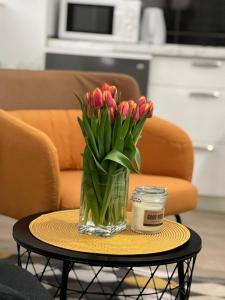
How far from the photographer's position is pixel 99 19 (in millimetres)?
4500

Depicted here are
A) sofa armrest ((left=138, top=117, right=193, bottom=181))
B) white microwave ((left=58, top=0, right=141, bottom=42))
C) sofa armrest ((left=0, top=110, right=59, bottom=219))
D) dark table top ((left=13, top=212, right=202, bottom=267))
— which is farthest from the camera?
white microwave ((left=58, top=0, right=141, bottom=42))

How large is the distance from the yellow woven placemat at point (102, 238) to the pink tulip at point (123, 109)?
1.16 feet

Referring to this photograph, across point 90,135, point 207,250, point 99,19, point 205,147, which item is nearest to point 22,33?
point 99,19

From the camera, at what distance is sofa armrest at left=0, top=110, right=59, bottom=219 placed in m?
2.58

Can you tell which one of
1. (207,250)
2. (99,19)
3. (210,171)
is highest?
(99,19)

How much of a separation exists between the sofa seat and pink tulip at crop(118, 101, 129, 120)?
2.40 ft

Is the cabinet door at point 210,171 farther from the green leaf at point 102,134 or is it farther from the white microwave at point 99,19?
the green leaf at point 102,134

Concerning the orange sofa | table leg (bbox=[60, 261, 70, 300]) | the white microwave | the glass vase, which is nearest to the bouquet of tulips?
the glass vase

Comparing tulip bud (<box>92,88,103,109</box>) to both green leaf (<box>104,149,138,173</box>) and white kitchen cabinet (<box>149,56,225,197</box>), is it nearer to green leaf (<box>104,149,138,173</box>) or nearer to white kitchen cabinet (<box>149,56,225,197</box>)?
green leaf (<box>104,149,138,173</box>)

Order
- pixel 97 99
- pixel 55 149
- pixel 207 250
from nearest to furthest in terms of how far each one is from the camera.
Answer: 1. pixel 97 99
2. pixel 55 149
3. pixel 207 250

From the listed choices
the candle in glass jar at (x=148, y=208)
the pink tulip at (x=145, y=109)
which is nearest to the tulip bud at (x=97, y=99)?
the pink tulip at (x=145, y=109)

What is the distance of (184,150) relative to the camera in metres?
3.06

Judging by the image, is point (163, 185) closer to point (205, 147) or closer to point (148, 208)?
point (148, 208)

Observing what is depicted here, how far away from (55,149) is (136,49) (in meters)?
1.81
